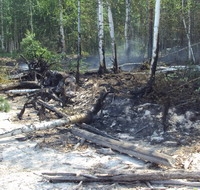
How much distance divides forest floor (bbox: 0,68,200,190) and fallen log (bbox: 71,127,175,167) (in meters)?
0.12

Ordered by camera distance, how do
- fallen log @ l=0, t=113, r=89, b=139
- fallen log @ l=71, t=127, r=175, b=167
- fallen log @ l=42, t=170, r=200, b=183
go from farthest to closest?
fallen log @ l=0, t=113, r=89, b=139 < fallen log @ l=71, t=127, r=175, b=167 < fallen log @ l=42, t=170, r=200, b=183

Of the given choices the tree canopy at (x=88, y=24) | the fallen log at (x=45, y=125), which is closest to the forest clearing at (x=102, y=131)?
the fallen log at (x=45, y=125)

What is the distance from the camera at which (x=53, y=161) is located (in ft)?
22.7

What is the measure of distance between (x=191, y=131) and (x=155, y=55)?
2.96 metres

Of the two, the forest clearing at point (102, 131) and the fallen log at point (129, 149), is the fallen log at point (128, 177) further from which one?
the fallen log at point (129, 149)

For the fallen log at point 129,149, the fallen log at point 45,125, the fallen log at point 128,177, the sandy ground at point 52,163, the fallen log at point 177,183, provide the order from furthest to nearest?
the fallen log at point 45,125 < the fallen log at point 129,149 < the sandy ground at point 52,163 < the fallen log at point 128,177 < the fallen log at point 177,183

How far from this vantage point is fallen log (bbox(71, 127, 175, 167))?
630cm

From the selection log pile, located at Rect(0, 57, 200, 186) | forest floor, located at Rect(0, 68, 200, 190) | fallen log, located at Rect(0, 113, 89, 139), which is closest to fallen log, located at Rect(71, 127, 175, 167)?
log pile, located at Rect(0, 57, 200, 186)

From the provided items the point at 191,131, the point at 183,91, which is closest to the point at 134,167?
the point at 191,131

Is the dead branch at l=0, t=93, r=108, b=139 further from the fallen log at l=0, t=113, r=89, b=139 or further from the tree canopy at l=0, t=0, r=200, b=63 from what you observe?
the tree canopy at l=0, t=0, r=200, b=63

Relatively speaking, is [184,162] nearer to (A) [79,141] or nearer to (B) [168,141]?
(B) [168,141]

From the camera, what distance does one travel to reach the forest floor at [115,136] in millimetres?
6316

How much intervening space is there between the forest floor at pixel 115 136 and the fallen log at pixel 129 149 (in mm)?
121

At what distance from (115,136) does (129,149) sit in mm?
1568
